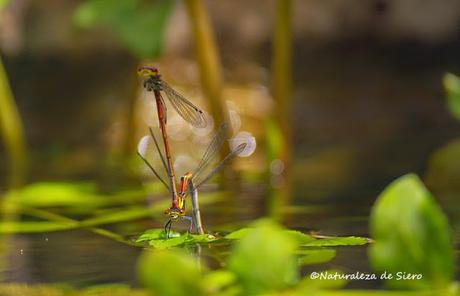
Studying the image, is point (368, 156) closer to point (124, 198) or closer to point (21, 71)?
point (124, 198)

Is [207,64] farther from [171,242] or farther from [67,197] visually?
[171,242]

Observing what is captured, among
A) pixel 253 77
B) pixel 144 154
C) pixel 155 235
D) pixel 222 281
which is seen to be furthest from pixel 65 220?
pixel 253 77

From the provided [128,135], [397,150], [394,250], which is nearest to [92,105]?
[128,135]

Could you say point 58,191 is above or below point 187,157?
below

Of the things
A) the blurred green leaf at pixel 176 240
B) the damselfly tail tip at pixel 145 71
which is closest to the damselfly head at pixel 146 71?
the damselfly tail tip at pixel 145 71

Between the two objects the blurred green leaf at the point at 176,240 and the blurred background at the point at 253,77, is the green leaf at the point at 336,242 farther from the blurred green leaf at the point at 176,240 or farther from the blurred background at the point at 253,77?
the blurred background at the point at 253,77

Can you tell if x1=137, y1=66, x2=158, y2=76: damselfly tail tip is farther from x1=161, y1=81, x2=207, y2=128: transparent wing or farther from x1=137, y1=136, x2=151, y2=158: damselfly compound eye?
x1=137, y1=136, x2=151, y2=158: damselfly compound eye
